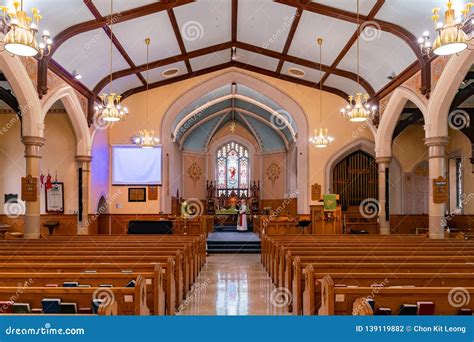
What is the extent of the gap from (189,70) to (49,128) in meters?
5.03

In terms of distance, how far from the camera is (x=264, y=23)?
1186 cm

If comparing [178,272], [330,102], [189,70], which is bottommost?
[178,272]

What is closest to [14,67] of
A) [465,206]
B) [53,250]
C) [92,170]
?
[53,250]

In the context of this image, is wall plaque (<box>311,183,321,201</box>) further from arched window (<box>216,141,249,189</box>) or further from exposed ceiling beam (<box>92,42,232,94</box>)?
arched window (<box>216,141,249,189</box>)

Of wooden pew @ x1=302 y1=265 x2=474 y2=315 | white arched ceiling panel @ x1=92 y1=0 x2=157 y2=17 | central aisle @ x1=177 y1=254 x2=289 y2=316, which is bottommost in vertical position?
central aisle @ x1=177 y1=254 x2=289 y2=316

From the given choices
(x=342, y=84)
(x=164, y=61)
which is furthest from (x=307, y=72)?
(x=164, y=61)

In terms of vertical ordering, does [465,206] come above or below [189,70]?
below

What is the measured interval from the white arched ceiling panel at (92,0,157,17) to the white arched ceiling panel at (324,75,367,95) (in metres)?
7.08

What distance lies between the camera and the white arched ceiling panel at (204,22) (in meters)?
10.8

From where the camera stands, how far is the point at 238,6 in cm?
1126

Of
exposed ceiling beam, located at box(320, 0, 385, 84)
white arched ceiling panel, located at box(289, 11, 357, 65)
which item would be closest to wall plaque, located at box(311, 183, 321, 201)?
exposed ceiling beam, located at box(320, 0, 385, 84)

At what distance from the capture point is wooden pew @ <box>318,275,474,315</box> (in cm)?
352

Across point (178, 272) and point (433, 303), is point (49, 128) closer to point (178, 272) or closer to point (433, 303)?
point (178, 272)

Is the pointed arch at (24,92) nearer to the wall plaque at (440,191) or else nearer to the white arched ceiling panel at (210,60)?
the white arched ceiling panel at (210,60)
